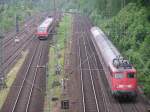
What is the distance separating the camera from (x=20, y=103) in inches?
1735

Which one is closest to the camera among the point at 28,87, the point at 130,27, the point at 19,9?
the point at 28,87

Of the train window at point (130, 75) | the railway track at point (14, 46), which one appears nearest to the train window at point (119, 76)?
the train window at point (130, 75)

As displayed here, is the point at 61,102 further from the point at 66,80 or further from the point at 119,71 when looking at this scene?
the point at 66,80

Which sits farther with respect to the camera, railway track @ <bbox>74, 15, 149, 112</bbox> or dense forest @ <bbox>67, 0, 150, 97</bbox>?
dense forest @ <bbox>67, 0, 150, 97</bbox>

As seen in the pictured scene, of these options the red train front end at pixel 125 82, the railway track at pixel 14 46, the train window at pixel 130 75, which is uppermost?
the train window at pixel 130 75

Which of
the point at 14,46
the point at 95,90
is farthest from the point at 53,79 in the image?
the point at 14,46

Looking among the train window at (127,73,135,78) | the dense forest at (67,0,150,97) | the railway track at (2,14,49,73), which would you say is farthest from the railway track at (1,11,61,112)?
the dense forest at (67,0,150,97)

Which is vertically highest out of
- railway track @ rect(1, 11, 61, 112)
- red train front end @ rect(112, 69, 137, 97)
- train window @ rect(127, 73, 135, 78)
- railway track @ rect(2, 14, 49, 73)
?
train window @ rect(127, 73, 135, 78)

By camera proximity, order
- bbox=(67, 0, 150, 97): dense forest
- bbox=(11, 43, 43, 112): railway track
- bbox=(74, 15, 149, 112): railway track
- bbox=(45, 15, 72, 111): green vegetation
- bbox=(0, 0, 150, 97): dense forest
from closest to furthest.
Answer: bbox=(74, 15, 149, 112): railway track
bbox=(11, 43, 43, 112): railway track
bbox=(45, 15, 72, 111): green vegetation
bbox=(67, 0, 150, 97): dense forest
bbox=(0, 0, 150, 97): dense forest

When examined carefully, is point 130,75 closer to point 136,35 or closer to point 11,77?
point 136,35

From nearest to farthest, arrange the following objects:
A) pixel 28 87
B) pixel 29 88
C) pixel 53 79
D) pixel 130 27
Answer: pixel 29 88 → pixel 28 87 → pixel 53 79 → pixel 130 27

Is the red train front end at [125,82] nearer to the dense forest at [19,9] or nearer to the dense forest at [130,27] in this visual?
the dense forest at [130,27]

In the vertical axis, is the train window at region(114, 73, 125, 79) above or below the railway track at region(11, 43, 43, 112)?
above

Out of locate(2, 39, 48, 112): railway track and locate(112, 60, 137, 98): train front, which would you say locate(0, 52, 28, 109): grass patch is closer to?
locate(2, 39, 48, 112): railway track
